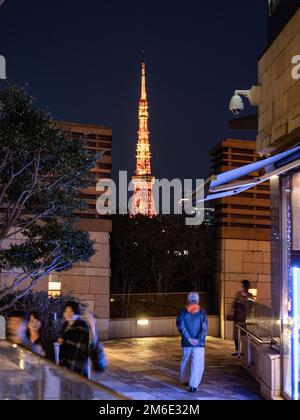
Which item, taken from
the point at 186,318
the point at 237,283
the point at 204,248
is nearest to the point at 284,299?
the point at 186,318

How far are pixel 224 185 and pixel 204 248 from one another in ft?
33.7

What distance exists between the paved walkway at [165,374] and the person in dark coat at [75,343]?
1.79 metres

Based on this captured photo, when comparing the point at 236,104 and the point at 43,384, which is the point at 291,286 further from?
the point at 43,384

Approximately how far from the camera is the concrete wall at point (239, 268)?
18250mm

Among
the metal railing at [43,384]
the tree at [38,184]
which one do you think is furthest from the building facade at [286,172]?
the tree at [38,184]

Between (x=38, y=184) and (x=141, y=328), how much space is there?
20.9ft

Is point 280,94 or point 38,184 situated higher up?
point 280,94

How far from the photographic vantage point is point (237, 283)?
18359 mm

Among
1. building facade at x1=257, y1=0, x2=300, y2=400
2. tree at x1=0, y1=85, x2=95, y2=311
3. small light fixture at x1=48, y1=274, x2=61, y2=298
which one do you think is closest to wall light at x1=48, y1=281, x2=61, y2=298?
small light fixture at x1=48, y1=274, x2=61, y2=298

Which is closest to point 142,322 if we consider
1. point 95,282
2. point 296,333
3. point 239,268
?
point 95,282

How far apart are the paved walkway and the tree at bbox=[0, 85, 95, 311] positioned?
2445 millimetres

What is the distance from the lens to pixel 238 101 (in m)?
10.8

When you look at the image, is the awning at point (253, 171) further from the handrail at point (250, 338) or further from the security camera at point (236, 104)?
the handrail at point (250, 338)

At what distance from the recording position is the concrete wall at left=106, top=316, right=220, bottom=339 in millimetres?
17441
